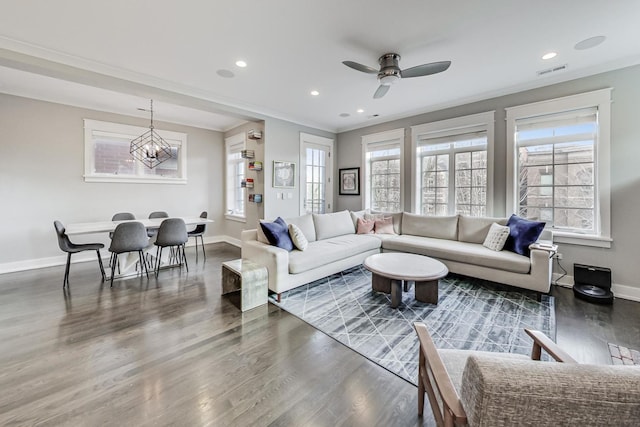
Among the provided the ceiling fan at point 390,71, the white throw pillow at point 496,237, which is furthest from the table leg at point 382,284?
the ceiling fan at point 390,71

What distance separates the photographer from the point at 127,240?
354 centimetres

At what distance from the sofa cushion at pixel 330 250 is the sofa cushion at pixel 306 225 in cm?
14

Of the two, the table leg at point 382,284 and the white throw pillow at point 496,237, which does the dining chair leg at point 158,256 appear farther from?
the white throw pillow at point 496,237

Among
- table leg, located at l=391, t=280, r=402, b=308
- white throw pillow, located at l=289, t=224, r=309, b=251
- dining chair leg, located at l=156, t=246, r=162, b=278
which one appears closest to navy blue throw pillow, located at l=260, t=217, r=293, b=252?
white throw pillow, located at l=289, t=224, r=309, b=251

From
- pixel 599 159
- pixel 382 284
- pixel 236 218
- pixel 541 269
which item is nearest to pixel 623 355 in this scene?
pixel 541 269

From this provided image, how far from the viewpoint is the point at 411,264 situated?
305 cm

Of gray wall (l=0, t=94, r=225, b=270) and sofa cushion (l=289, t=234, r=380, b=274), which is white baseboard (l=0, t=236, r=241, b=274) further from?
sofa cushion (l=289, t=234, r=380, b=274)

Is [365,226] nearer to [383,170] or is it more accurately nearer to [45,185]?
[383,170]

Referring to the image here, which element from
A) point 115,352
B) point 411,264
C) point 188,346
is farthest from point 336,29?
point 115,352

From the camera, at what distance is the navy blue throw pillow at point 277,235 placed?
133 inches

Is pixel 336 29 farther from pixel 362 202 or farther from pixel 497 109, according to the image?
pixel 362 202

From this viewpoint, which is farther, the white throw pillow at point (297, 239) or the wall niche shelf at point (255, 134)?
the wall niche shelf at point (255, 134)

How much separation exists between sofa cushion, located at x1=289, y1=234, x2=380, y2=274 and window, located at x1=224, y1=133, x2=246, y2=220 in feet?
9.28

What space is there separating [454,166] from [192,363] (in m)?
4.76
